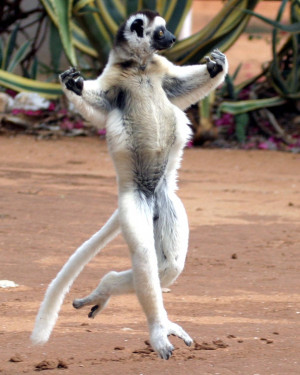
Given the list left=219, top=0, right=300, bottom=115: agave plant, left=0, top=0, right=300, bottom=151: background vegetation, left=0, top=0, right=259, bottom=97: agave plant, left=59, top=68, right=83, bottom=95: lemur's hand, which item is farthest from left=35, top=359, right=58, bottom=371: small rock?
left=219, top=0, right=300, bottom=115: agave plant

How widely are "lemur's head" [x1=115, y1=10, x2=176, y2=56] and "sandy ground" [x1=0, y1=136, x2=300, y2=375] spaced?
62.9 inches

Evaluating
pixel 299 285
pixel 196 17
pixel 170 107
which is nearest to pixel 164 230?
pixel 170 107

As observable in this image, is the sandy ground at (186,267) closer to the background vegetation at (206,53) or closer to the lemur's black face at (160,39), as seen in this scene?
the background vegetation at (206,53)

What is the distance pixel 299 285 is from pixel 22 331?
2157 millimetres

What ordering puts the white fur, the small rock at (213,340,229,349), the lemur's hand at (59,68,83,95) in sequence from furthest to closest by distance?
the small rock at (213,340,229,349), the white fur, the lemur's hand at (59,68,83,95)

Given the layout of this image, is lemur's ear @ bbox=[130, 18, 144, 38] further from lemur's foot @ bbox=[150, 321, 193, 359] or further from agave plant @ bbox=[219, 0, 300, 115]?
agave plant @ bbox=[219, 0, 300, 115]

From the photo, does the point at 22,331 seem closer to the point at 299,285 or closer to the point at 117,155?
the point at 117,155

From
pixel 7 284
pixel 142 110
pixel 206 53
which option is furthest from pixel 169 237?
pixel 206 53

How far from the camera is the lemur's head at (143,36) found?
416 cm

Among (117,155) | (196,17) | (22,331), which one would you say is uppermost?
(117,155)

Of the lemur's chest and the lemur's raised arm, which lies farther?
the lemur's raised arm

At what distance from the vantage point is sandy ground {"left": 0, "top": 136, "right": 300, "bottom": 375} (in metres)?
4.38

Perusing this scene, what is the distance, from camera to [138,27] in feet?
13.7

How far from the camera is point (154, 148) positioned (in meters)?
4.17
